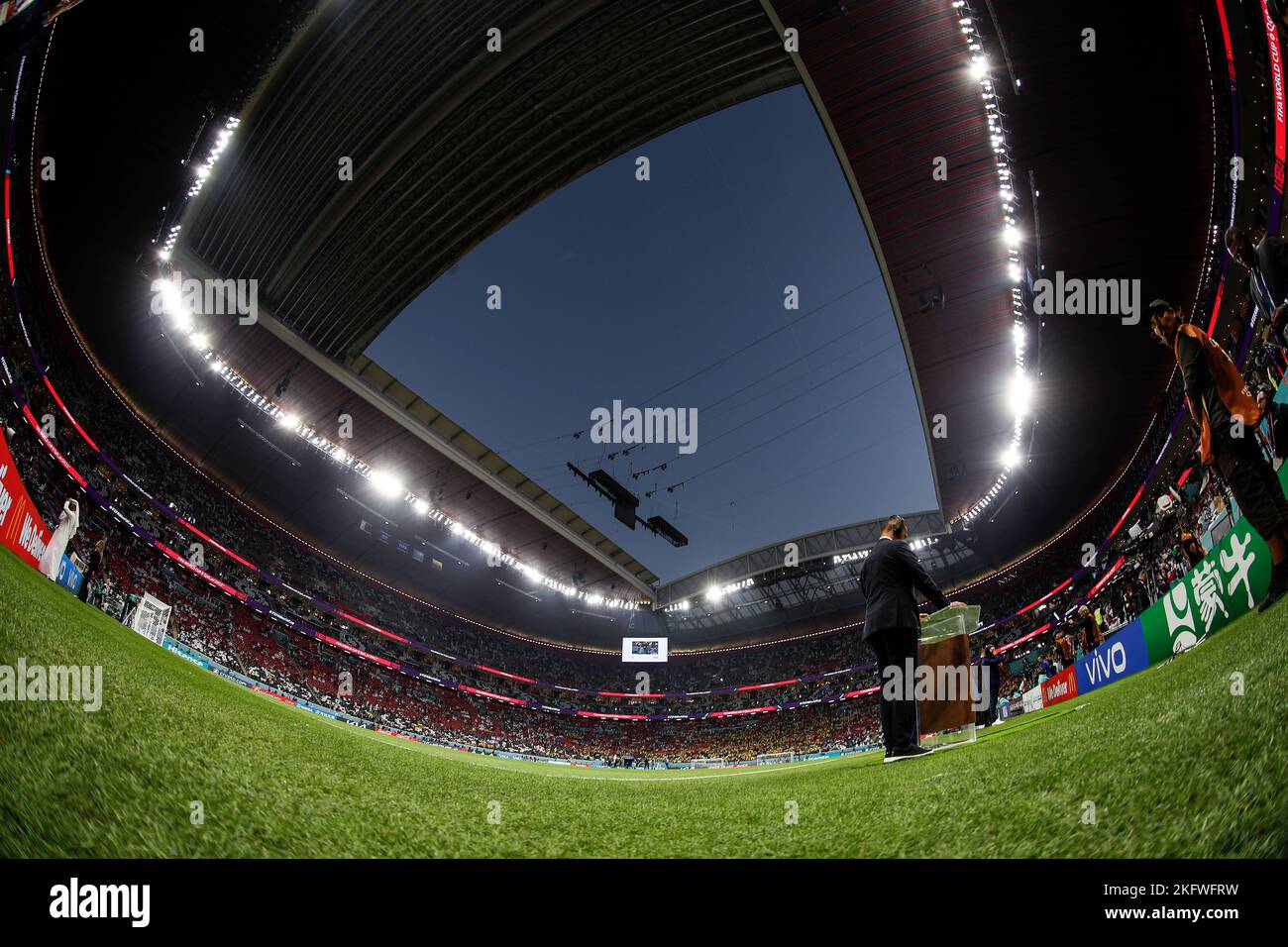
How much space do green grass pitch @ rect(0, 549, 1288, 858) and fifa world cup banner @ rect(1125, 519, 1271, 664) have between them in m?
3.99

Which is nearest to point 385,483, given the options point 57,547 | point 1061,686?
point 57,547

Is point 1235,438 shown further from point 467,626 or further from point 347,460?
point 467,626

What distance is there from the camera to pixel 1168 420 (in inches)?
645

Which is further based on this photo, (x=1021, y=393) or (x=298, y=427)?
(x=298, y=427)

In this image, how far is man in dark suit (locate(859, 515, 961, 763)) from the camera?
13.1 ft

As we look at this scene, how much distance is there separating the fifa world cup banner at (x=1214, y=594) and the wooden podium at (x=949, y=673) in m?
2.71

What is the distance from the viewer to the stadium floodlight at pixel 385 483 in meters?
30.9

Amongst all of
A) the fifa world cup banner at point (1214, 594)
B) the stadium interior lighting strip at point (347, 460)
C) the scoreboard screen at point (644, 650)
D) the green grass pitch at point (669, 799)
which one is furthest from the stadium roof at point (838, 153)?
the scoreboard screen at point (644, 650)

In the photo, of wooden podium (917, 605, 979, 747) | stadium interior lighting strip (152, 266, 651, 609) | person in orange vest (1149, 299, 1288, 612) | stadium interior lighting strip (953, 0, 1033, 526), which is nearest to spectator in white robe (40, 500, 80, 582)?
stadium interior lighting strip (152, 266, 651, 609)

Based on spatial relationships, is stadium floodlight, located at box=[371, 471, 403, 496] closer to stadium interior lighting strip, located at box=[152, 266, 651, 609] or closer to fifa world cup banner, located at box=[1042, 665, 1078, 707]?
stadium interior lighting strip, located at box=[152, 266, 651, 609]

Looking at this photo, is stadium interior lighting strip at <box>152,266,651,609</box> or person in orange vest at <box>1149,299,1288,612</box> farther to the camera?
stadium interior lighting strip at <box>152,266,651,609</box>

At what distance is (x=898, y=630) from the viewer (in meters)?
4.01

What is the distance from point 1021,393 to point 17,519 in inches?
1056
